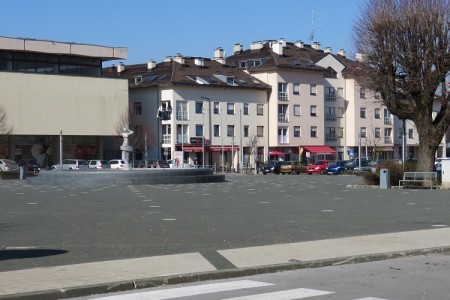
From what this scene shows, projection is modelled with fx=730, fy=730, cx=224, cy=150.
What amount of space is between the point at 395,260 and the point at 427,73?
2683cm

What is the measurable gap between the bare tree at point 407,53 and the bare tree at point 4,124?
42.6 m

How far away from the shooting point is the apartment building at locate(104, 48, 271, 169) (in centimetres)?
8431

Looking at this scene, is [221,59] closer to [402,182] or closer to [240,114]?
[240,114]

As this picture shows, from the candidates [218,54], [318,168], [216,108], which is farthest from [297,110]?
[318,168]

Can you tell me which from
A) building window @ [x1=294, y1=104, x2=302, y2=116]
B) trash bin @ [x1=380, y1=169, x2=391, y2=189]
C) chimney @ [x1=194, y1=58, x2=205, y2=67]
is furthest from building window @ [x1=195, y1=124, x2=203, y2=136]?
trash bin @ [x1=380, y1=169, x2=391, y2=189]

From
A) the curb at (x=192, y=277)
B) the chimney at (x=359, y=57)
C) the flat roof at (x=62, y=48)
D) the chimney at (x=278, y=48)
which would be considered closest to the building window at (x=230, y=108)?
the chimney at (x=278, y=48)

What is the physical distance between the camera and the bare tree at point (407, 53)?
124 feet

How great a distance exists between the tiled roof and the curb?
7120 centimetres

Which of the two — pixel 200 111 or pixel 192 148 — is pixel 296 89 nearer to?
pixel 200 111

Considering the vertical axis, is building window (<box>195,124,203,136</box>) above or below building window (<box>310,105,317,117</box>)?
below

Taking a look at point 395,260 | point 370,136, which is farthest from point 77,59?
point 395,260

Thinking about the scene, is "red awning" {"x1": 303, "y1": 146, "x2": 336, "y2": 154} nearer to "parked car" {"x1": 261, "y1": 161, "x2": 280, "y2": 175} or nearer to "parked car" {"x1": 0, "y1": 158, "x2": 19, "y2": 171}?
"parked car" {"x1": 261, "y1": 161, "x2": 280, "y2": 175}

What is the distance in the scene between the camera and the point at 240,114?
90000mm

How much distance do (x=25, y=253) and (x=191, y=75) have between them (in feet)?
247
